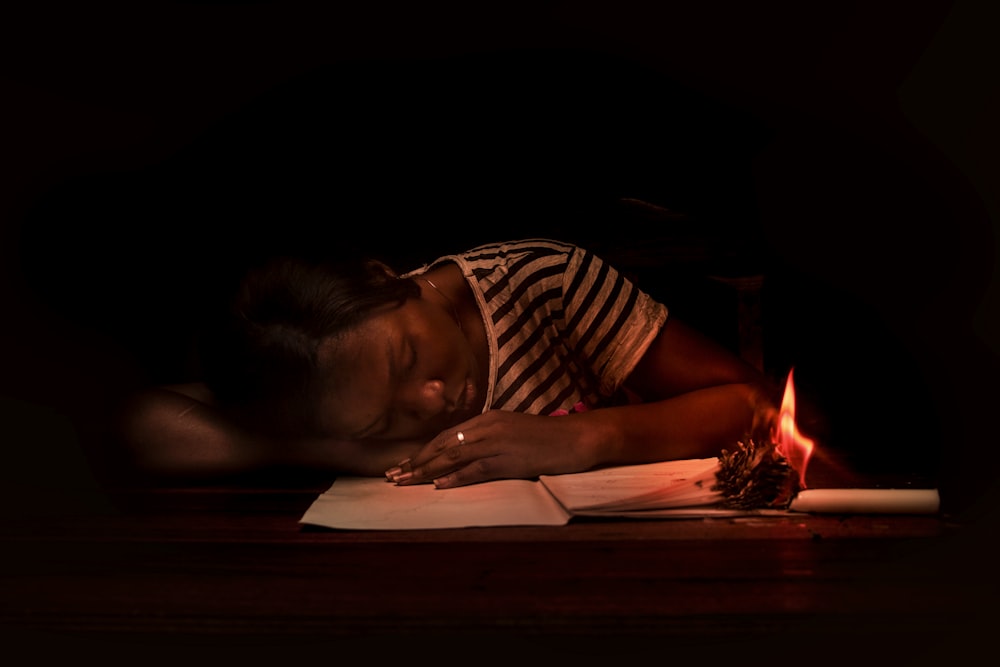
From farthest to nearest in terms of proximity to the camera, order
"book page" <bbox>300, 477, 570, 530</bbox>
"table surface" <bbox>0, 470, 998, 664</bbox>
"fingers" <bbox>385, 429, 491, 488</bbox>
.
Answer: "fingers" <bbox>385, 429, 491, 488</bbox>
"book page" <bbox>300, 477, 570, 530</bbox>
"table surface" <bbox>0, 470, 998, 664</bbox>

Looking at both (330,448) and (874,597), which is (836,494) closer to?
(874,597)

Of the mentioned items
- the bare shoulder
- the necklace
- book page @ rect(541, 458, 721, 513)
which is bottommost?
book page @ rect(541, 458, 721, 513)

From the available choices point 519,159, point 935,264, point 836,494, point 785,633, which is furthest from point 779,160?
point 785,633

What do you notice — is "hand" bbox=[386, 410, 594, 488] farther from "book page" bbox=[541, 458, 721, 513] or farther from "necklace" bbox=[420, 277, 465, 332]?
"necklace" bbox=[420, 277, 465, 332]

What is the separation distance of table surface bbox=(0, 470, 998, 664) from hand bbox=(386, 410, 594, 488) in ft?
0.67

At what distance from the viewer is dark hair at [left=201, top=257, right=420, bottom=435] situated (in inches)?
43.9

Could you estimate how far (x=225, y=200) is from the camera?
1668mm

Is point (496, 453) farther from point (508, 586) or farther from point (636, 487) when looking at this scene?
point (508, 586)

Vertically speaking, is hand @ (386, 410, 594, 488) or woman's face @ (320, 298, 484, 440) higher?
woman's face @ (320, 298, 484, 440)

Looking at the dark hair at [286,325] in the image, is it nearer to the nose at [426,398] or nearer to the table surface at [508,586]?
the nose at [426,398]

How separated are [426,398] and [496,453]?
0.12 meters

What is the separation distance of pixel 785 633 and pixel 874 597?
10cm

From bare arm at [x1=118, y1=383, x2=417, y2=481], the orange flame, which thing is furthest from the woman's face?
the orange flame

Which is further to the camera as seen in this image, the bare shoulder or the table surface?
the bare shoulder
